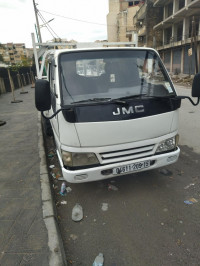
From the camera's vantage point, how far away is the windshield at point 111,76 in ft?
9.40

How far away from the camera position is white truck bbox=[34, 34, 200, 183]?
2.62 metres

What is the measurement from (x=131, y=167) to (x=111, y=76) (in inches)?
55.7

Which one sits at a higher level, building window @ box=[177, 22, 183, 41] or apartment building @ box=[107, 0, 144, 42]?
apartment building @ box=[107, 0, 144, 42]

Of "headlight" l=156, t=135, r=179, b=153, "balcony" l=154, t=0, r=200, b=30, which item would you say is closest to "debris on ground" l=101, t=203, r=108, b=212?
"headlight" l=156, t=135, r=179, b=153

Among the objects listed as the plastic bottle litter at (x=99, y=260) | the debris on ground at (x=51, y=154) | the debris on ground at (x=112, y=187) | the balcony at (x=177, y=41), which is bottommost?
the plastic bottle litter at (x=99, y=260)

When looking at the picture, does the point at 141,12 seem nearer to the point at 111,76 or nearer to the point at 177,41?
the point at 177,41

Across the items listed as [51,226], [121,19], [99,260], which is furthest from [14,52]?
[99,260]

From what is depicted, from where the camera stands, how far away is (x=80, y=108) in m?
2.59

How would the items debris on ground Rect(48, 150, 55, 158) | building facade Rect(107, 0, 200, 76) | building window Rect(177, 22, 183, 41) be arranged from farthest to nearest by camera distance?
building window Rect(177, 22, 183, 41)
building facade Rect(107, 0, 200, 76)
debris on ground Rect(48, 150, 55, 158)

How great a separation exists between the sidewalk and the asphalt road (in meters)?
0.24

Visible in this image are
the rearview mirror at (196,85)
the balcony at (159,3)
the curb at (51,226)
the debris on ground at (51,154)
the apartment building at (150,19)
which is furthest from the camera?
the apartment building at (150,19)

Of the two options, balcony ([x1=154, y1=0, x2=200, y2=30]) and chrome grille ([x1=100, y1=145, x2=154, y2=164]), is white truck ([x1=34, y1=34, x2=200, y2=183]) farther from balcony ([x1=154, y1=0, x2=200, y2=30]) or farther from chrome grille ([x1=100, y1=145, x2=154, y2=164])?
balcony ([x1=154, y1=0, x2=200, y2=30])

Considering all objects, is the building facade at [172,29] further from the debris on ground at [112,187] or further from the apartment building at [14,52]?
the apartment building at [14,52]

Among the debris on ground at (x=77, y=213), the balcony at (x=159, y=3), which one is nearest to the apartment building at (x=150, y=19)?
the balcony at (x=159, y=3)
